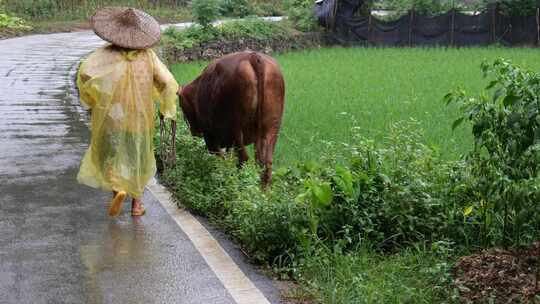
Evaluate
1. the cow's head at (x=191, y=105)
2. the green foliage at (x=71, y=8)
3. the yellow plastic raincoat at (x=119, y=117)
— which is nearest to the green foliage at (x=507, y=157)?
the yellow plastic raincoat at (x=119, y=117)

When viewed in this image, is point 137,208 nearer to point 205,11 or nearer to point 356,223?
point 356,223

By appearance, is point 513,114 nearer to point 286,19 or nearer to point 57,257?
point 57,257

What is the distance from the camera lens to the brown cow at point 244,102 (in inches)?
327

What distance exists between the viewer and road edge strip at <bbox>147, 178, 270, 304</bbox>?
583 centimetres

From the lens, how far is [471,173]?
616 centimetres

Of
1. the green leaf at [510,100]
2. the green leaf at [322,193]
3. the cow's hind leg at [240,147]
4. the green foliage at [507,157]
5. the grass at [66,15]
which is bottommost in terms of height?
the grass at [66,15]

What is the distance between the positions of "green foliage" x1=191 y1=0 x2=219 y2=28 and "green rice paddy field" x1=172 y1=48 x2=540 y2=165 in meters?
2.25

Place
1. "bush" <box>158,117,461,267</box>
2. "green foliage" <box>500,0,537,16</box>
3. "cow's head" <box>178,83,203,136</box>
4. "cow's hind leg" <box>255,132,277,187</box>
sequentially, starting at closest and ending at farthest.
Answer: "bush" <box>158,117,461,267</box> → "cow's hind leg" <box>255,132,277,187</box> → "cow's head" <box>178,83,203,136</box> → "green foliage" <box>500,0,537,16</box>

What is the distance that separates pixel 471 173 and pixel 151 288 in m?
2.17

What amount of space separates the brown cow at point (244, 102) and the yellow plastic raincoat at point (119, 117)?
71cm

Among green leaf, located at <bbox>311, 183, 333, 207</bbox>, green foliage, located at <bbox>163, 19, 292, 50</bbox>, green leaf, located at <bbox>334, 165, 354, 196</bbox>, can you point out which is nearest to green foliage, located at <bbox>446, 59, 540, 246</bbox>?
green leaf, located at <bbox>334, 165, 354, 196</bbox>

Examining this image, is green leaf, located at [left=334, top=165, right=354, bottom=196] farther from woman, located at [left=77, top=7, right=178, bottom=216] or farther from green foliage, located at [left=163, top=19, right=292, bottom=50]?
green foliage, located at [left=163, top=19, right=292, bottom=50]

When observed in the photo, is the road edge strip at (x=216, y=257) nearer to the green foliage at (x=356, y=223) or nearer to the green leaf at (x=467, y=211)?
the green foliage at (x=356, y=223)

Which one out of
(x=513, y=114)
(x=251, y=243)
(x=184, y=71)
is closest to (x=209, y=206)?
(x=251, y=243)
